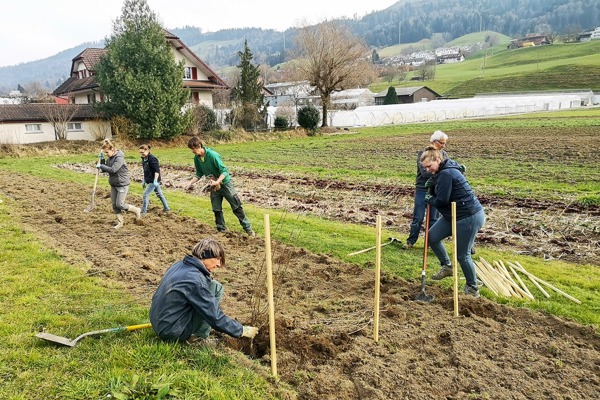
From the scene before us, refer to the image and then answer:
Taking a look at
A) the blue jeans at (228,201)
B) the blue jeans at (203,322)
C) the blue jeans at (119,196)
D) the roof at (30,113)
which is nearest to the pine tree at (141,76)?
the roof at (30,113)

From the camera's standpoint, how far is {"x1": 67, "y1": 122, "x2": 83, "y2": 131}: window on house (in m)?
38.9

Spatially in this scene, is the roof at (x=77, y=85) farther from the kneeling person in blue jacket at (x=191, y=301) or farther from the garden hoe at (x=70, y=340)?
the kneeling person in blue jacket at (x=191, y=301)

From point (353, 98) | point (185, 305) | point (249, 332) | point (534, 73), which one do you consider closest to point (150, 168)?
point (185, 305)

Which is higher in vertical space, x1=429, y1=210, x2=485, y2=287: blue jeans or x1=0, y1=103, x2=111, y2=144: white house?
x1=0, y1=103, x2=111, y2=144: white house

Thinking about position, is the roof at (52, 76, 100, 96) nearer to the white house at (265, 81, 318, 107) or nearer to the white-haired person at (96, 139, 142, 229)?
the white house at (265, 81, 318, 107)

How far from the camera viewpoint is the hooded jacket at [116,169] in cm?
962

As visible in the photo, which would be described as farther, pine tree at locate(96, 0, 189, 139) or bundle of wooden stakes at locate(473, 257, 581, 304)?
pine tree at locate(96, 0, 189, 139)

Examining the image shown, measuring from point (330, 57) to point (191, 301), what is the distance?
162 ft

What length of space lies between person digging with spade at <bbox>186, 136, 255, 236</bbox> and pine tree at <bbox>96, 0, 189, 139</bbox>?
27493 mm

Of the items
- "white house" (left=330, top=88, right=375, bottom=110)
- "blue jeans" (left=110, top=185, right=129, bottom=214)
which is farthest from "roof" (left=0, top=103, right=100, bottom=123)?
"white house" (left=330, top=88, right=375, bottom=110)

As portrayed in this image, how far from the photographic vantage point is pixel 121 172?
9805mm

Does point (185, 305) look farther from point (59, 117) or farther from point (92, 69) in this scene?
point (92, 69)

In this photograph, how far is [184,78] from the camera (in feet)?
149

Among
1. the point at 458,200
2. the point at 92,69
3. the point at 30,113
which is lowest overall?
the point at 458,200
